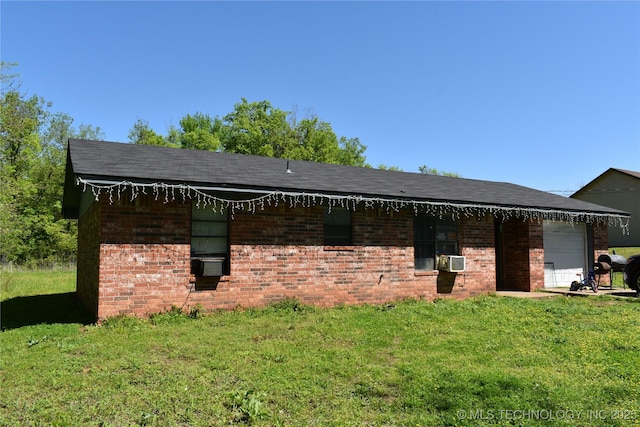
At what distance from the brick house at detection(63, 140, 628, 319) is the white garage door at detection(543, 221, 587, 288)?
79cm

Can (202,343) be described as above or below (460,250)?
below

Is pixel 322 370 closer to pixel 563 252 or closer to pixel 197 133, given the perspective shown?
pixel 563 252

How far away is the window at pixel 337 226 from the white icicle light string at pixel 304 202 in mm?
219

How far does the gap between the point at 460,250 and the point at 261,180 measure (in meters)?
5.72

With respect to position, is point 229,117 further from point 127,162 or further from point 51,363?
point 51,363

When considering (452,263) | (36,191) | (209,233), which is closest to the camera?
(209,233)

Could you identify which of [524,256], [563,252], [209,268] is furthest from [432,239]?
[209,268]

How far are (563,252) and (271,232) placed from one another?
33.3ft

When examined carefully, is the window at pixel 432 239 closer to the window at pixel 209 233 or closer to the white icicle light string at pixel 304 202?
the white icicle light string at pixel 304 202

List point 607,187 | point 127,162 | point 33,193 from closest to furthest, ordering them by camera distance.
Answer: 1. point 127,162
2. point 33,193
3. point 607,187

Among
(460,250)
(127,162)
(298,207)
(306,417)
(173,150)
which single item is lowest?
(306,417)

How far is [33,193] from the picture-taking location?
29125 mm

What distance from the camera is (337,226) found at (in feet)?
31.9

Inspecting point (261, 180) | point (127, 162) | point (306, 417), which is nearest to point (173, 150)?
point (127, 162)
